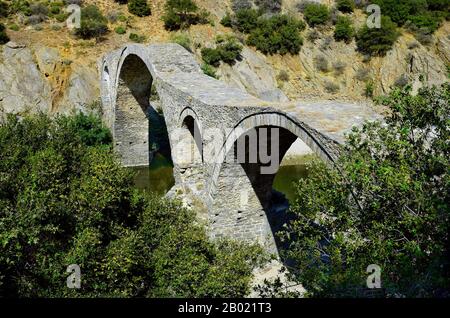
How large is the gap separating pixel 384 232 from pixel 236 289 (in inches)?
136

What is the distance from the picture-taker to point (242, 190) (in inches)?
504

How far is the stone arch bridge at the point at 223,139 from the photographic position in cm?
1020

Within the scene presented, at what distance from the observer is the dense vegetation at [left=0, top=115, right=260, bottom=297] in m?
7.42

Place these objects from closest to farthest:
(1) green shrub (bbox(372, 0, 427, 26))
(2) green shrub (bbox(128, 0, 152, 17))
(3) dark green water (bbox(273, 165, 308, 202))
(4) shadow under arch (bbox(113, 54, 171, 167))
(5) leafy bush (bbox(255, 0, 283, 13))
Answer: (4) shadow under arch (bbox(113, 54, 171, 167)) → (3) dark green water (bbox(273, 165, 308, 202)) → (2) green shrub (bbox(128, 0, 152, 17)) → (1) green shrub (bbox(372, 0, 427, 26)) → (5) leafy bush (bbox(255, 0, 283, 13))

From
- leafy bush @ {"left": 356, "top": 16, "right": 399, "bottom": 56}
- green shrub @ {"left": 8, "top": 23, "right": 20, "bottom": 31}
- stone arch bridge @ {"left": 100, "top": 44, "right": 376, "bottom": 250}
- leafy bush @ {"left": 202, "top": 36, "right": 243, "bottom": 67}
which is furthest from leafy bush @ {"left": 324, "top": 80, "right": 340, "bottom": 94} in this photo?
green shrub @ {"left": 8, "top": 23, "right": 20, "bottom": 31}

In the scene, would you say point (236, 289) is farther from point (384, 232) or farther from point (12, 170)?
point (12, 170)

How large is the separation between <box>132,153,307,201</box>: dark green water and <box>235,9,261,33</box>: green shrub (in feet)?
45.8

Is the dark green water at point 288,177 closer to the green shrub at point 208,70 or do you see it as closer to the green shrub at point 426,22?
the green shrub at point 208,70

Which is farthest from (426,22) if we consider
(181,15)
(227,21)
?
(181,15)

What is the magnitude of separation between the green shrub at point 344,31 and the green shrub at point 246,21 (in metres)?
6.60

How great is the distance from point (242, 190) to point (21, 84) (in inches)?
725

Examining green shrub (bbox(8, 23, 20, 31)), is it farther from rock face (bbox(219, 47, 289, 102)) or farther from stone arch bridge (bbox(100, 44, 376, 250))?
stone arch bridge (bbox(100, 44, 376, 250))

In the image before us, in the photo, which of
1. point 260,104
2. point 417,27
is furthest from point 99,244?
point 417,27

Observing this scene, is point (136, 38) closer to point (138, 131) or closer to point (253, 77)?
point (253, 77)
